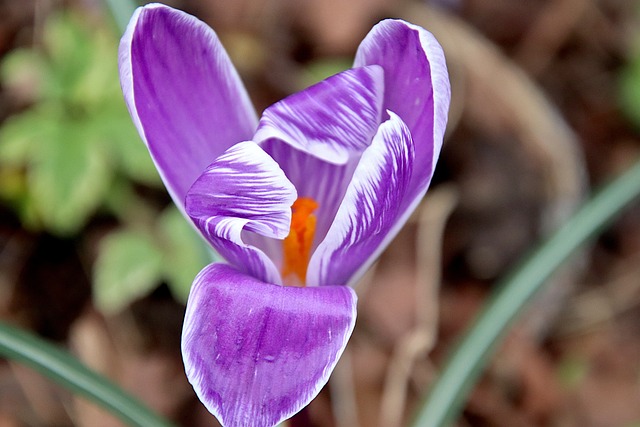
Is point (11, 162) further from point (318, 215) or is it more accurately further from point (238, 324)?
point (238, 324)

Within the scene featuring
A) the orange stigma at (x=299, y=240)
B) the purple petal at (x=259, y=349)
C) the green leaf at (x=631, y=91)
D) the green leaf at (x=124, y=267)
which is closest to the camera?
the purple petal at (x=259, y=349)

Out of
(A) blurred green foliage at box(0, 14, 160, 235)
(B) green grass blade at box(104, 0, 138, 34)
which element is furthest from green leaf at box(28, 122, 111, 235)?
(B) green grass blade at box(104, 0, 138, 34)

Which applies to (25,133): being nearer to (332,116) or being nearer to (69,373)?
(69,373)

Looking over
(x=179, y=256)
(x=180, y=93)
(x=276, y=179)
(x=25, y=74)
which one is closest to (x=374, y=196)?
(x=276, y=179)

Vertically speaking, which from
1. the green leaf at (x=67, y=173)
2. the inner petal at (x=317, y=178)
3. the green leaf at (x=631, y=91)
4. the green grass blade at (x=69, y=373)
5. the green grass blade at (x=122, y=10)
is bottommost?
the green leaf at (x=67, y=173)

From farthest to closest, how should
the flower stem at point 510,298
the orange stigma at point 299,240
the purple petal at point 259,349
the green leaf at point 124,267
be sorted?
the green leaf at point 124,267 → the flower stem at point 510,298 → the orange stigma at point 299,240 → the purple petal at point 259,349

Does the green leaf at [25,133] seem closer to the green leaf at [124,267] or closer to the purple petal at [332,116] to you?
the green leaf at [124,267]

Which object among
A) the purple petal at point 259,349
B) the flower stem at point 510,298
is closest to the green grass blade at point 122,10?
the purple petal at point 259,349

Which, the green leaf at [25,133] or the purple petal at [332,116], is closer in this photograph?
the purple petal at [332,116]
